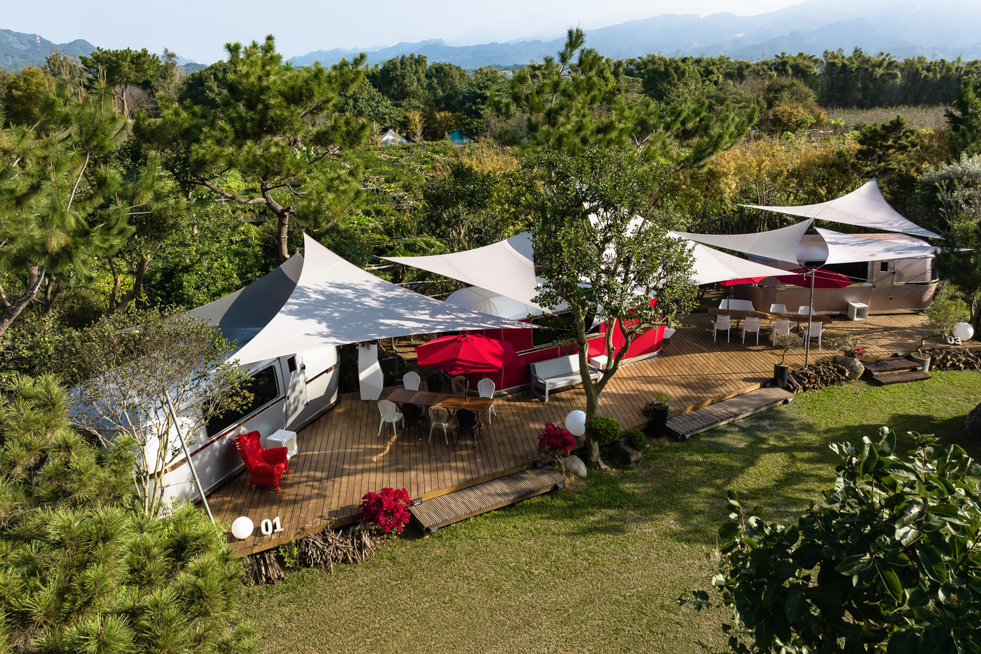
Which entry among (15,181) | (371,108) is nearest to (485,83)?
(371,108)

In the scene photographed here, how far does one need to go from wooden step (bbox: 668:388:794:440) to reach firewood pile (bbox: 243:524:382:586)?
519cm

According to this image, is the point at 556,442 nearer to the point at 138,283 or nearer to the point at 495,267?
the point at 495,267

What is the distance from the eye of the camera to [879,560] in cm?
221

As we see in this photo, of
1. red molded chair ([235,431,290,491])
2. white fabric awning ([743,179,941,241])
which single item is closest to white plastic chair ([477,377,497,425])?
red molded chair ([235,431,290,491])

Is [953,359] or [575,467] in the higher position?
[575,467]

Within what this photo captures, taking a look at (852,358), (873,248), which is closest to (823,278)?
(873,248)

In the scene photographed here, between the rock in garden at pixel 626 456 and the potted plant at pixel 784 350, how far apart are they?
3990 millimetres

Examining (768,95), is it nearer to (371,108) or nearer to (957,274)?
(371,108)

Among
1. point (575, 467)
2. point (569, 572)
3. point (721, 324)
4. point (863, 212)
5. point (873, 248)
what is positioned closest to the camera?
point (569, 572)

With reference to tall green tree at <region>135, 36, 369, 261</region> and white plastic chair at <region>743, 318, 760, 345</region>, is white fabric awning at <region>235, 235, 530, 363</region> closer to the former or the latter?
tall green tree at <region>135, 36, 369, 261</region>

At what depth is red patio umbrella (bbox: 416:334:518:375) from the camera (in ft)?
29.9

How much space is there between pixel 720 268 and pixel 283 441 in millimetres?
8254

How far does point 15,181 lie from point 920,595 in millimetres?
8593

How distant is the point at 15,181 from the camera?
21.2 feet
